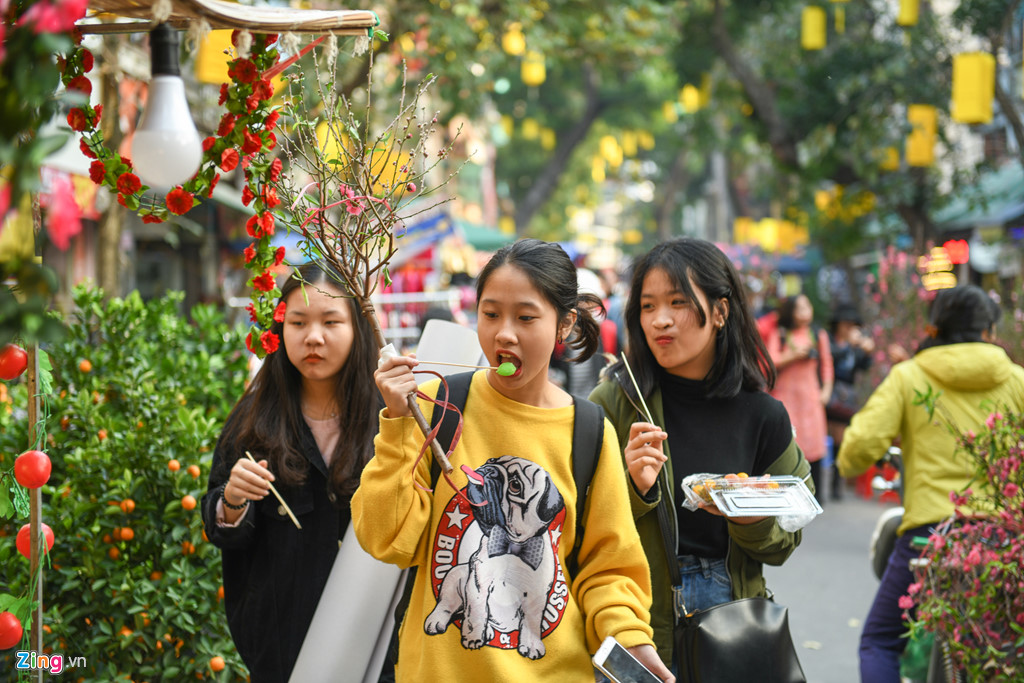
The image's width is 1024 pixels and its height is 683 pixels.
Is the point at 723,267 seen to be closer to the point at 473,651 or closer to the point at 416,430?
the point at 416,430

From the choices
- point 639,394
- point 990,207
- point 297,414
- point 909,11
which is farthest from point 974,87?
point 297,414

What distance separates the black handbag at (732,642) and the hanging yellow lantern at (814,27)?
11388 millimetres

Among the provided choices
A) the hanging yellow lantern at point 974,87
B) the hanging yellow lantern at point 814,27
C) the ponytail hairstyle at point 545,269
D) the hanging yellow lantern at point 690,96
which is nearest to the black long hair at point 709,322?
the ponytail hairstyle at point 545,269

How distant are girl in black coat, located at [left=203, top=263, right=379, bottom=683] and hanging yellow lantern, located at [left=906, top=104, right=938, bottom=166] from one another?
36.9 feet

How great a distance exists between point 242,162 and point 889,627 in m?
3.07

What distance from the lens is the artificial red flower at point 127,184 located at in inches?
96.5

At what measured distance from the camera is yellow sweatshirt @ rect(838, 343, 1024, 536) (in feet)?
13.0

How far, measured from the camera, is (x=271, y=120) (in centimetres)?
256

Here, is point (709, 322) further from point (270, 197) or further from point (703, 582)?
point (270, 197)

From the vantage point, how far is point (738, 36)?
15625 millimetres

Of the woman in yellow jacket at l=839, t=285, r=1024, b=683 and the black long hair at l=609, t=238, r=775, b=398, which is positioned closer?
the black long hair at l=609, t=238, r=775, b=398

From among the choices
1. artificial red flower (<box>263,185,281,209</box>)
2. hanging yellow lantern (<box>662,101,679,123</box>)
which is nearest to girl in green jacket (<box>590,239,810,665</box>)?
artificial red flower (<box>263,185,281,209</box>)

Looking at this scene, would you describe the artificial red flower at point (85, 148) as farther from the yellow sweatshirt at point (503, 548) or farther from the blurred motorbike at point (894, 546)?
the blurred motorbike at point (894, 546)

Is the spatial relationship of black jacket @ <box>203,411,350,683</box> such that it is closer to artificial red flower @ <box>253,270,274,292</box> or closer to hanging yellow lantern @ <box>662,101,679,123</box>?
artificial red flower @ <box>253,270,274,292</box>
